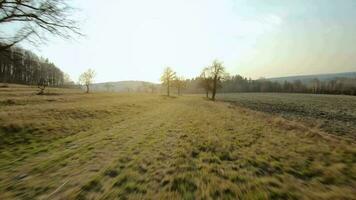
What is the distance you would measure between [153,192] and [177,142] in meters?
5.54

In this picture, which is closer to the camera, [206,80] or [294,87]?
[206,80]

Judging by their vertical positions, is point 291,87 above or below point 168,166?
above

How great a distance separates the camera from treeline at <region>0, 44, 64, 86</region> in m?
8.96

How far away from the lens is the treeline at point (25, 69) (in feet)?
29.4

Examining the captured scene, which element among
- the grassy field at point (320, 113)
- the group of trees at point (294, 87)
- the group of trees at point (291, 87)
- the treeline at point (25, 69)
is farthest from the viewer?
the group of trees at point (294, 87)

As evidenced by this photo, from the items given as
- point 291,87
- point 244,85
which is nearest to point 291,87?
point 291,87

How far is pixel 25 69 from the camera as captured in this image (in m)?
10.6

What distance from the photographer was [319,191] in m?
5.22

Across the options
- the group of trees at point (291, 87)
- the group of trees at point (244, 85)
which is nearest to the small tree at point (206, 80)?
the group of trees at point (244, 85)

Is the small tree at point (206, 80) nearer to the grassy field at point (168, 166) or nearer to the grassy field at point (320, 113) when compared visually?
the grassy field at point (320, 113)

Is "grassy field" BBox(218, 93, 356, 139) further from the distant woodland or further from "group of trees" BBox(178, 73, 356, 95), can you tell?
"group of trees" BBox(178, 73, 356, 95)

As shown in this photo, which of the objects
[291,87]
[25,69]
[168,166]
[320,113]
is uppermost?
[291,87]

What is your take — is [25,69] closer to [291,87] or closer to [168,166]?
[168,166]

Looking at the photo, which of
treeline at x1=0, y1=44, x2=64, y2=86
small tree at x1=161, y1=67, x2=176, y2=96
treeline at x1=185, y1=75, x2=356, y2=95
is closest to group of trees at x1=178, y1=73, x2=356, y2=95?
treeline at x1=185, y1=75, x2=356, y2=95
